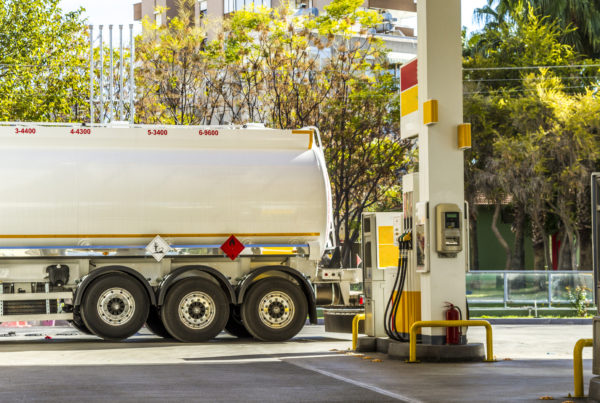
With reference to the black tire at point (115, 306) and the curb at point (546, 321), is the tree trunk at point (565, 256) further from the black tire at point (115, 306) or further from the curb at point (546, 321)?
the black tire at point (115, 306)

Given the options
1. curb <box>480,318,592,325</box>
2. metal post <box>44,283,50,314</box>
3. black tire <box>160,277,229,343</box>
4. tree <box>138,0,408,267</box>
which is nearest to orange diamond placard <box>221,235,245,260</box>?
black tire <box>160,277,229,343</box>

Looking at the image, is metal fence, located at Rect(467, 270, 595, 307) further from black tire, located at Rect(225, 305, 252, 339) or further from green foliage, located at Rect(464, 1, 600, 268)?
green foliage, located at Rect(464, 1, 600, 268)

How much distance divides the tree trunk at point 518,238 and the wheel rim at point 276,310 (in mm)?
28096

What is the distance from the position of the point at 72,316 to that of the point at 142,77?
20631 millimetres

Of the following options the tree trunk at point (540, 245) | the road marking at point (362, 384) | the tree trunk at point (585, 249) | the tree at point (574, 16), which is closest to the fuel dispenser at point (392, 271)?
the road marking at point (362, 384)

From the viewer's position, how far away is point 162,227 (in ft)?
63.4

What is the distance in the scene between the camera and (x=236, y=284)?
19797 mm

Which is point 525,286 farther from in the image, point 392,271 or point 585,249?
point 585,249

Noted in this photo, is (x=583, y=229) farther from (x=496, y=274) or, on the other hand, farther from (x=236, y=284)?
(x=236, y=284)

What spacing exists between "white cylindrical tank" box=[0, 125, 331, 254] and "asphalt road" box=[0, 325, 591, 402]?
191cm

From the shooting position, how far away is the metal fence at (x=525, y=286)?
1121 inches

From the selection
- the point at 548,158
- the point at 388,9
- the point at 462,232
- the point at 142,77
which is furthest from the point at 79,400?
the point at 388,9

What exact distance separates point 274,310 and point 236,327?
1.45 m

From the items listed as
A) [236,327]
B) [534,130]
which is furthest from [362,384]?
[534,130]
